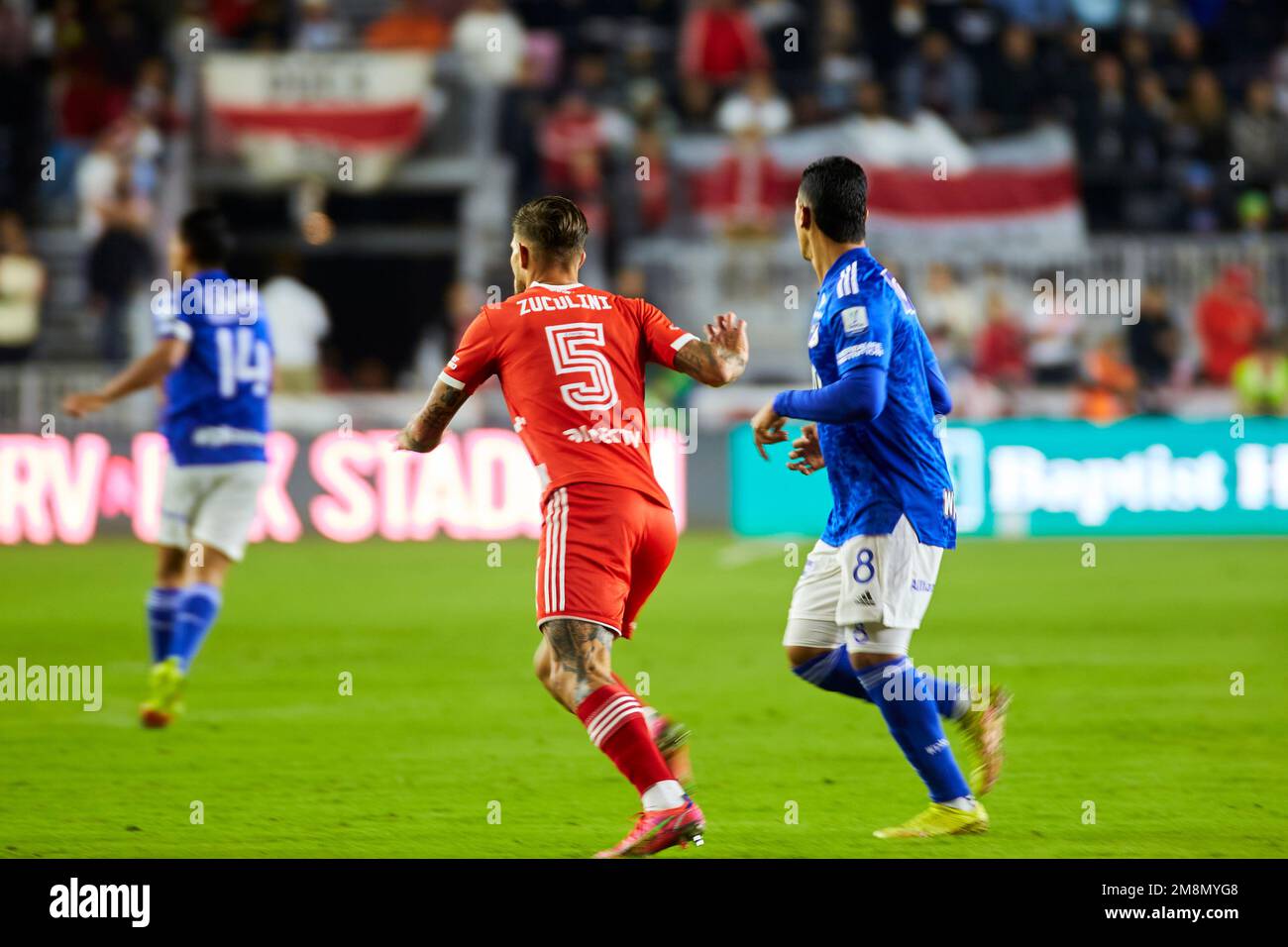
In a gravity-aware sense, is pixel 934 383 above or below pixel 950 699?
above

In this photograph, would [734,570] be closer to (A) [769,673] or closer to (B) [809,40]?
(A) [769,673]

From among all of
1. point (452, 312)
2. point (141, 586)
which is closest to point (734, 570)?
point (141, 586)

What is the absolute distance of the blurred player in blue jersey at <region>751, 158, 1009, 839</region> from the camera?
619cm

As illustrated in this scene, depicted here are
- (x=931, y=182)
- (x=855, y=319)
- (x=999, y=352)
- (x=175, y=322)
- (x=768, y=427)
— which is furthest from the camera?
(x=931, y=182)

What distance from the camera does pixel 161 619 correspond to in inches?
361

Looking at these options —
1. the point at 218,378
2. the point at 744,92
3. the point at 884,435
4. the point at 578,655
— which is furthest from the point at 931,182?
the point at 578,655

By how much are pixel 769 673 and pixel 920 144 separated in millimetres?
13926

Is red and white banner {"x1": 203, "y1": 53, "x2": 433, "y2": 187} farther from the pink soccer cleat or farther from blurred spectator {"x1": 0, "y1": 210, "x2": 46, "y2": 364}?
the pink soccer cleat

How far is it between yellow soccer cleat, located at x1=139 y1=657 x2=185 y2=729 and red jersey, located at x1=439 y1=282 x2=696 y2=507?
3.44m

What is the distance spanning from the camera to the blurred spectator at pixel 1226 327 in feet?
71.3

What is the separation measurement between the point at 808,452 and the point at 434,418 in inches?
51.5

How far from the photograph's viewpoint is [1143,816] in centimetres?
680

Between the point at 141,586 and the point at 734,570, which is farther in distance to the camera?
the point at 734,570

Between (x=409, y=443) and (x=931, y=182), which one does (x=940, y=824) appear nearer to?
(x=409, y=443)
